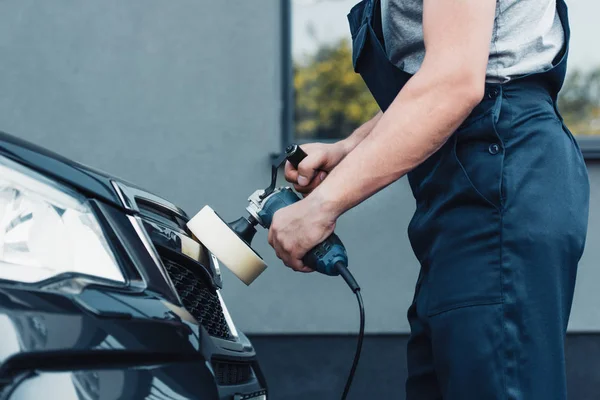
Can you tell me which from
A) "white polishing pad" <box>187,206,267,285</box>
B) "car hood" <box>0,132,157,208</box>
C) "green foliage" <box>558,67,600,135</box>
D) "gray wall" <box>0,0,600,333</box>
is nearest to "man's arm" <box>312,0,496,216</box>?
"white polishing pad" <box>187,206,267,285</box>

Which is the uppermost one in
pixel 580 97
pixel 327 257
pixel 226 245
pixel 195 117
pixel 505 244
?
pixel 195 117

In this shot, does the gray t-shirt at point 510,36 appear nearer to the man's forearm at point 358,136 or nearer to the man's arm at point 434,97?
the man's arm at point 434,97

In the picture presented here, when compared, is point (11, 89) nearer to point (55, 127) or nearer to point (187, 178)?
point (55, 127)

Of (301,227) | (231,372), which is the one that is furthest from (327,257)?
(231,372)

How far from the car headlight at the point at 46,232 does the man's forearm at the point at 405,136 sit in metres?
0.42

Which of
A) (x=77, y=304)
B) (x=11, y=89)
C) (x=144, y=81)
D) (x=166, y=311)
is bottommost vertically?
(x=166, y=311)

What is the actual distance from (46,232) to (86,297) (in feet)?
0.49

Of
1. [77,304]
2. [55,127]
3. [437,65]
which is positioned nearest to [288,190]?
[437,65]

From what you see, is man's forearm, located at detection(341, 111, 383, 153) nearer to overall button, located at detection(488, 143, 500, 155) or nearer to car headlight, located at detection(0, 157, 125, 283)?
overall button, located at detection(488, 143, 500, 155)

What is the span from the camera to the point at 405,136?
1416mm

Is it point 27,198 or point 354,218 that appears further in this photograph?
point 354,218

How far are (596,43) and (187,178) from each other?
2.34m

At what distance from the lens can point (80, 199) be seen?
53.9 inches

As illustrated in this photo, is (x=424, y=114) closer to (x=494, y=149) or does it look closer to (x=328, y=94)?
(x=494, y=149)
